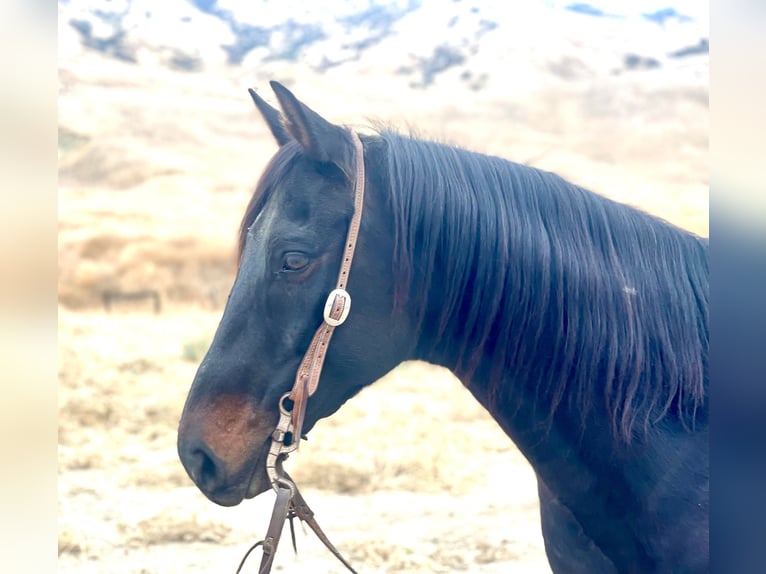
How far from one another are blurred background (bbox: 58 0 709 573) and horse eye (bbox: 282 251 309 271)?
4542 mm

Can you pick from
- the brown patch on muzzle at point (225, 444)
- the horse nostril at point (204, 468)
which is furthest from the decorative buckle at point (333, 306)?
the horse nostril at point (204, 468)

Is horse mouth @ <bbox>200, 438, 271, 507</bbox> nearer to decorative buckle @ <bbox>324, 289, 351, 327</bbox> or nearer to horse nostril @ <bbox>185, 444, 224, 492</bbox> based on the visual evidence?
horse nostril @ <bbox>185, 444, 224, 492</bbox>

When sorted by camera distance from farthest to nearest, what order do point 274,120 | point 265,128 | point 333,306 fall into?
point 265,128 < point 274,120 < point 333,306

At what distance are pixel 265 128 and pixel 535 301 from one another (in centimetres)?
906

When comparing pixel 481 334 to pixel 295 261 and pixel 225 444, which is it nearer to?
pixel 295 261

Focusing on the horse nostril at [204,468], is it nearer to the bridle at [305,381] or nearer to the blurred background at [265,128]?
the bridle at [305,381]

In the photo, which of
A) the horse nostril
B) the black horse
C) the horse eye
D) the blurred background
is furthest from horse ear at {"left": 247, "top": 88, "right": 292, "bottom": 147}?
the blurred background

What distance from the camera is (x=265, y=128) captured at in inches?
396

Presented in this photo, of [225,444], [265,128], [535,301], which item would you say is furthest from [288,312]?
[265,128]

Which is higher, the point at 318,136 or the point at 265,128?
the point at 318,136

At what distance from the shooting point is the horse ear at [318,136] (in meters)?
1.48

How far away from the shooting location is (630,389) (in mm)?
1573

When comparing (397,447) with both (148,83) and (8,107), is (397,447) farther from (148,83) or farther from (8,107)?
(148,83)

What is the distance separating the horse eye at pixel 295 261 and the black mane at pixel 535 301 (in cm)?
21
